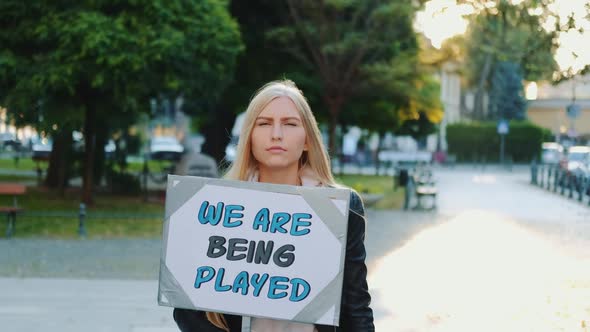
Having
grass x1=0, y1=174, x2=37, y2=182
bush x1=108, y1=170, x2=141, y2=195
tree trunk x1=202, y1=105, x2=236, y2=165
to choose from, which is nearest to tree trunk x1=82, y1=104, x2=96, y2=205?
bush x1=108, y1=170, x2=141, y2=195

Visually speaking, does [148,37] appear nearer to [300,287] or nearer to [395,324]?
[395,324]

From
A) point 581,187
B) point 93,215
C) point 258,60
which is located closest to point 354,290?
point 93,215

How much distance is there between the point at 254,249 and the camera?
336 cm

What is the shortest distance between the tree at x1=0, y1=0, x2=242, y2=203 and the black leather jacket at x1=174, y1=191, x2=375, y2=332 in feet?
55.8

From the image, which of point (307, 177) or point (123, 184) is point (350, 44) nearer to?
point (123, 184)

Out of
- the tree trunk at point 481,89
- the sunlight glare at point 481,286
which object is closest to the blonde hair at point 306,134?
the sunlight glare at point 481,286

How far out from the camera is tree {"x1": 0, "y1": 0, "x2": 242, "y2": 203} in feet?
66.2

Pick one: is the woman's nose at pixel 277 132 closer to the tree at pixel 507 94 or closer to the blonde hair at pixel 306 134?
the blonde hair at pixel 306 134

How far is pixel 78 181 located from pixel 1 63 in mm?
18570

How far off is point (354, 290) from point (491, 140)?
7248cm

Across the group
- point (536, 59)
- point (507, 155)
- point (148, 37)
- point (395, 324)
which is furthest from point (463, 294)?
point (507, 155)

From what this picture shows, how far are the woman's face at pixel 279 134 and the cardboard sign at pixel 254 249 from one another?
9 cm

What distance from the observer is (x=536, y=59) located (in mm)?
13688

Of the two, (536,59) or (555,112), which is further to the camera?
(555,112)
